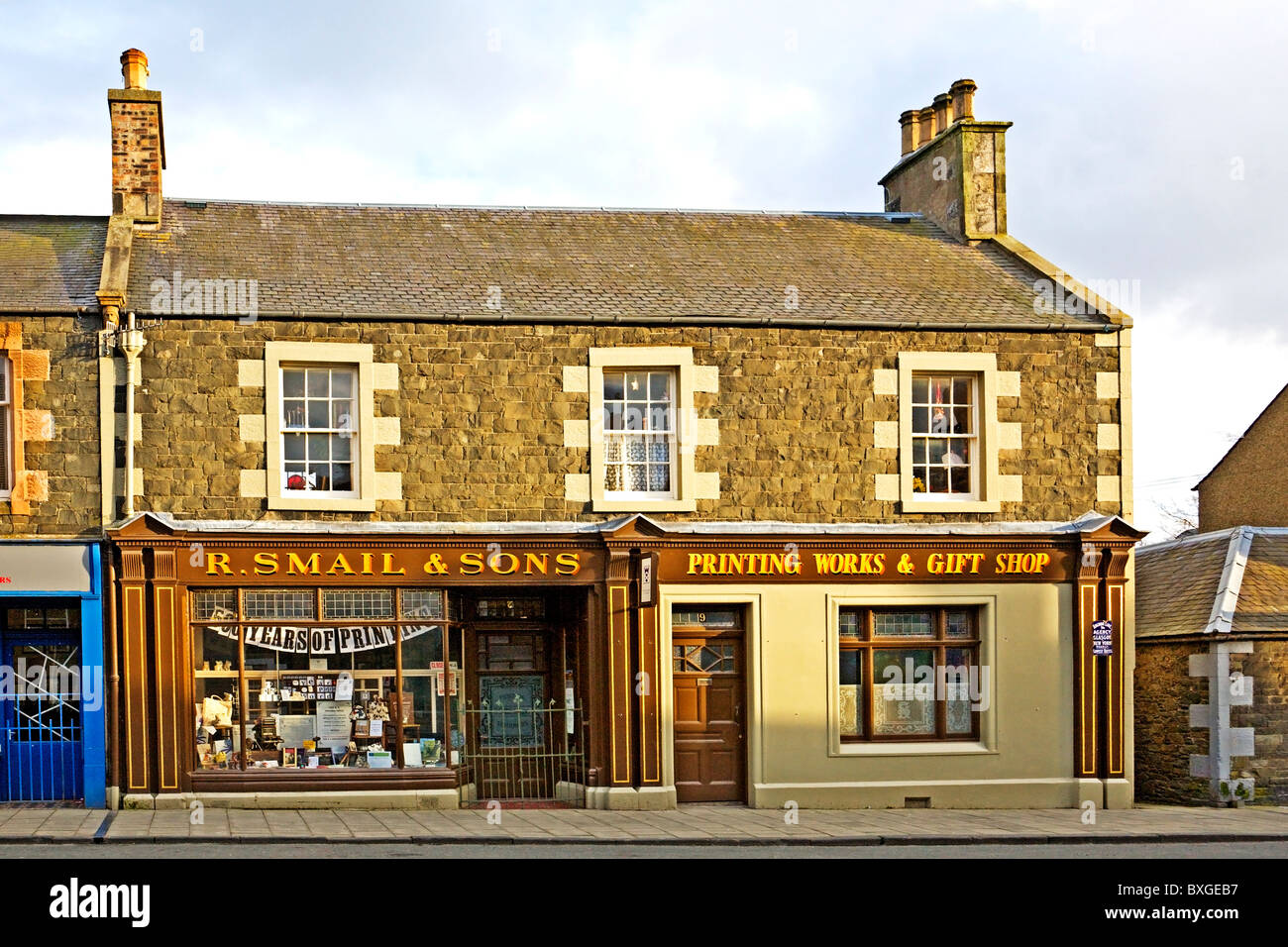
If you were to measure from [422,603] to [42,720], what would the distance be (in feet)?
15.6

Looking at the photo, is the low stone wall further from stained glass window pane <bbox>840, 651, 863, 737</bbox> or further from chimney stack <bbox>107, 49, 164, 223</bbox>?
chimney stack <bbox>107, 49, 164, 223</bbox>

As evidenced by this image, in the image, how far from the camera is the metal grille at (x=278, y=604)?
1783 centimetres

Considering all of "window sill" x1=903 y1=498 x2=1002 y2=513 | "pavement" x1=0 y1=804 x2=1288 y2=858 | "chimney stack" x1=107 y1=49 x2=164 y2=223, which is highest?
"chimney stack" x1=107 y1=49 x2=164 y2=223

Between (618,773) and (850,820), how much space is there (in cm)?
291

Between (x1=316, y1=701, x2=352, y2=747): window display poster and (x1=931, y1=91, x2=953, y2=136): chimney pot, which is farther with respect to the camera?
(x1=931, y1=91, x2=953, y2=136): chimney pot

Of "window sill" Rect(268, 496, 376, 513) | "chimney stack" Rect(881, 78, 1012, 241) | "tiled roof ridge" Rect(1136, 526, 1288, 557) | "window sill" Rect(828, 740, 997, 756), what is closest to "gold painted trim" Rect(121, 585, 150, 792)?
"window sill" Rect(268, 496, 376, 513)

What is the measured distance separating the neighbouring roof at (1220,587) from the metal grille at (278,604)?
11.4 meters

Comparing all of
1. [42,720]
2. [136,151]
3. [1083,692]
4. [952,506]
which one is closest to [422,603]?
[42,720]

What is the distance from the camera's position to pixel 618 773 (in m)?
18.3

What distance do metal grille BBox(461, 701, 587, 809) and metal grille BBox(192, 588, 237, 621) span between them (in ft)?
10.6

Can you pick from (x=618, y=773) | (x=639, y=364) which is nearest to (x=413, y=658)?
(x=618, y=773)

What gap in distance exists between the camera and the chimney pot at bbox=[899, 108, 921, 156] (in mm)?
23844

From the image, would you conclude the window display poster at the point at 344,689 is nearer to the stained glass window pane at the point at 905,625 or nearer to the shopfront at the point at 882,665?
the shopfront at the point at 882,665

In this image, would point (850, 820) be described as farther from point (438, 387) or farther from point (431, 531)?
point (438, 387)
